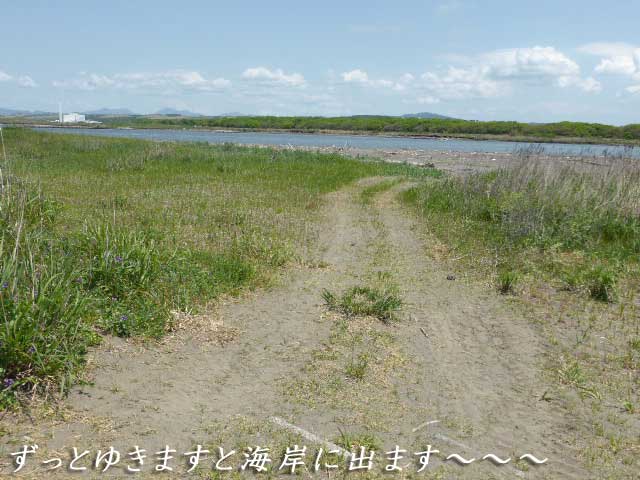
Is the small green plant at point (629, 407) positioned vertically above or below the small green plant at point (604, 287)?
below

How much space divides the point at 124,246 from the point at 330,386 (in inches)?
124

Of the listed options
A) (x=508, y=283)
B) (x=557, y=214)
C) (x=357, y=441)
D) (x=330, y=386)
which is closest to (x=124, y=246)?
(x=330, y=386)

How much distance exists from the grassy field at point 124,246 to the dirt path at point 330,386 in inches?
14.0

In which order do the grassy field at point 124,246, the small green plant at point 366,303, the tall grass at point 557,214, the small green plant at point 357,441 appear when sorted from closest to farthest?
the small green plant at point 357,441 < the grassy field at point 124,246 < the small green plant at point 366,303 < the tall grass at point 557,214

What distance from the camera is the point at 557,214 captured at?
1115cm

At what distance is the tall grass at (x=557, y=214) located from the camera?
29.5 feet

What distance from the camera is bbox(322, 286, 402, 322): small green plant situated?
641 centimetres

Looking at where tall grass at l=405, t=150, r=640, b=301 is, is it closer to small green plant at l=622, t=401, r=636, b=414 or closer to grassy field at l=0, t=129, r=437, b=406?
small green plant at l=622, t=401, r=636, b=414

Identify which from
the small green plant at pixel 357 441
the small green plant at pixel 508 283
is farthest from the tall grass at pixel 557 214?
the small green plant at pixel 357 441

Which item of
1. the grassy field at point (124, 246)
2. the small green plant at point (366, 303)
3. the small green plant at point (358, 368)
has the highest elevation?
the grassy field at point (124, 246)

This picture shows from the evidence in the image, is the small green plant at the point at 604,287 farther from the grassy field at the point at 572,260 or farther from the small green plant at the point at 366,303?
the small green plant at the point at 366,303

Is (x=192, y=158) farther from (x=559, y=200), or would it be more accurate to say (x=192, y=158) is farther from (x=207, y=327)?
(x=207, y=327)

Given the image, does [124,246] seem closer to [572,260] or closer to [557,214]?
[572,260]

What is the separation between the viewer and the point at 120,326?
529 centimetres
